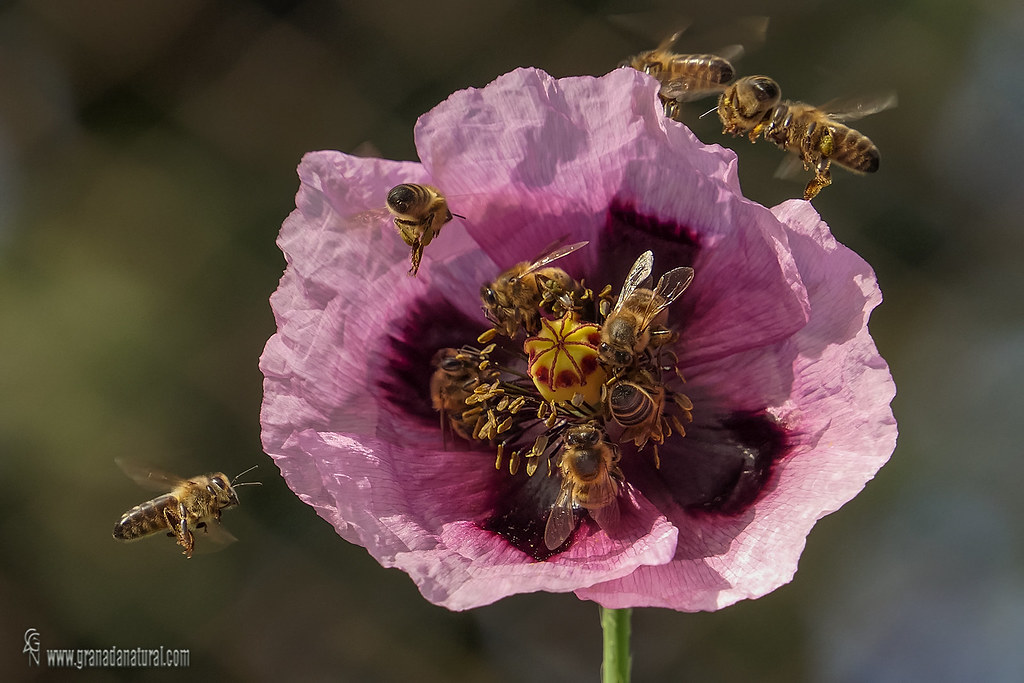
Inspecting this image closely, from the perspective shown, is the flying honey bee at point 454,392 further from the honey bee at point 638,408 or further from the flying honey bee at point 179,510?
the flying honey bee at point 179,510

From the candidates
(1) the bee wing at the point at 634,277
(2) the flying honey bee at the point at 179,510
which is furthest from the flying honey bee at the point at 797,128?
(2) the flying honey bee at the point at 179,510

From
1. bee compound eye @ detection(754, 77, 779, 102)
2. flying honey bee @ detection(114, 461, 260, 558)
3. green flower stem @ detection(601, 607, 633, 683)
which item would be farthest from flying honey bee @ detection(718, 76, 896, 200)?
flying honey bee @ detection(114, 461, 260, 558)

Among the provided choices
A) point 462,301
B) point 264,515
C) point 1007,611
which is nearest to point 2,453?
point 264,515

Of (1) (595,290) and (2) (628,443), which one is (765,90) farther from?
(2) (628,443)

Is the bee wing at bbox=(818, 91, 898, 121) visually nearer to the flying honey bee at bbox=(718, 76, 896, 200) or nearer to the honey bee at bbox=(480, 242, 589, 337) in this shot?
the flying honey bee at bbox=(718, 76, 896, 200)

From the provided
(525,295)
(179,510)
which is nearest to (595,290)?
(525,295)

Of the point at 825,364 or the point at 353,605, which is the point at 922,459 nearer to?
the point at 353,605
